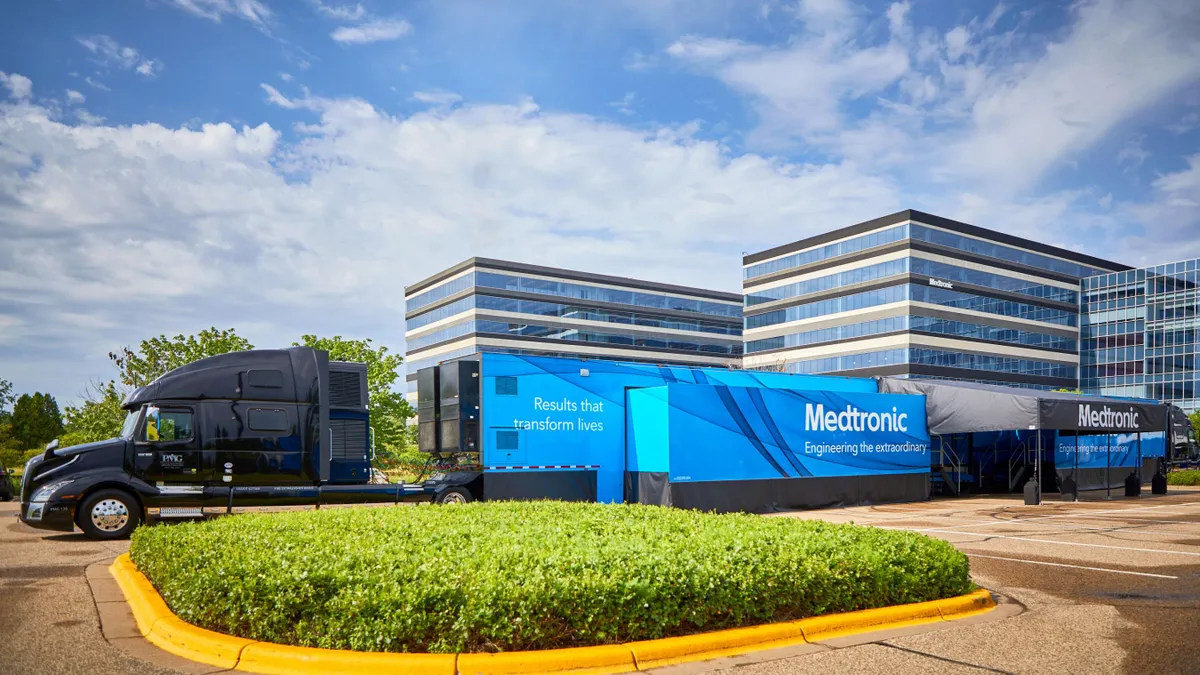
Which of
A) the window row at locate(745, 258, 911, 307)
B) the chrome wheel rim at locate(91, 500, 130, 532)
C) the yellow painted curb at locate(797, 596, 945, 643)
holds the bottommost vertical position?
the chrome wheel rim at locate(91, 500, 130, 532)

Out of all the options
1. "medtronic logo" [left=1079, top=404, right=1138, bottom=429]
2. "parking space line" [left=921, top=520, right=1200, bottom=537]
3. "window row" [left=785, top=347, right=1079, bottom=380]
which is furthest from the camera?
"window row" [left=785, top=347, right=1079, bottom=380]

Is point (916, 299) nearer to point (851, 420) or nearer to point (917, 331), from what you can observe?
point (917, 331)

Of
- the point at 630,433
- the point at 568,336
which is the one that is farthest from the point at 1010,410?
the point at 568,336

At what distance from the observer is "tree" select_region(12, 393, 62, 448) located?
73.2 metres

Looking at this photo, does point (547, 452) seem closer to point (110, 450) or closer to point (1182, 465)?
point (110, 450)

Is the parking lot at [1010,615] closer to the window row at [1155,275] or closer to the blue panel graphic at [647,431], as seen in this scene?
the blue panel graphic at [647,431]

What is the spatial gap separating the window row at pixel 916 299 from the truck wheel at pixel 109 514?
79.8m

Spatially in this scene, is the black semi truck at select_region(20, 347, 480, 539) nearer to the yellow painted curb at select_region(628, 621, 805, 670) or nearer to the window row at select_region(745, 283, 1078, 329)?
the yellow painted curb at select_region(628, 621, 805, 670)

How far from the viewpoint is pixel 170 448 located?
17516 millimetres

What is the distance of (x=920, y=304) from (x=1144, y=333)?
25156mm

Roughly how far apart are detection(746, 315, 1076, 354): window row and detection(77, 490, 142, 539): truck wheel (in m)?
79.3

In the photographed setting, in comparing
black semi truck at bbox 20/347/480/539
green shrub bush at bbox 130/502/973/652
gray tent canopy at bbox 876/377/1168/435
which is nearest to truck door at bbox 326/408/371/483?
black semi truck at bbox 20/347/480/539

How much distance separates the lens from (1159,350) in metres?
90.1

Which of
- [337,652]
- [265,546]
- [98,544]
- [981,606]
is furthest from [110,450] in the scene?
[981,606]
